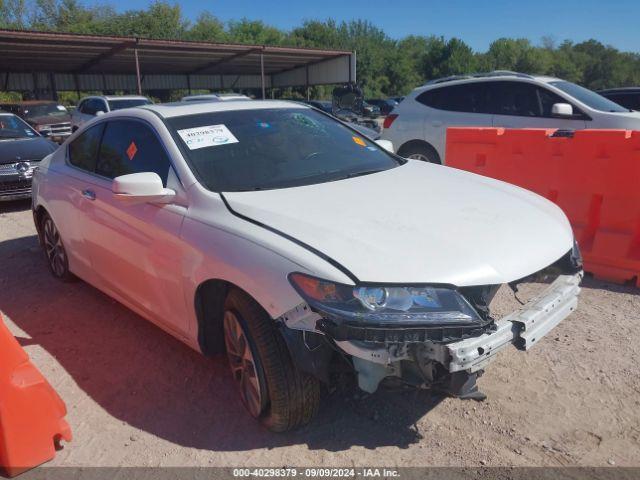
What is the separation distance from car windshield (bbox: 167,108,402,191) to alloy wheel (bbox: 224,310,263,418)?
2.47 feet

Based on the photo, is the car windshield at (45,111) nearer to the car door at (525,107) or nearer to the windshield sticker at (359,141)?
the car door at (525,107)

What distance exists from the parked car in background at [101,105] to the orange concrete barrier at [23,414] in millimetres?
14225

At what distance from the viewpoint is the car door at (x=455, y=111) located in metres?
7.65

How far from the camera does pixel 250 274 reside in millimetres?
2479

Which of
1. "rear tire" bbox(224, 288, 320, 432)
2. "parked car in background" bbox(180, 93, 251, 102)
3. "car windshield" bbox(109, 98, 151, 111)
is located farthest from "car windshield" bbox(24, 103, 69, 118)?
"rear tire" bbox(224, 288, 320, 432)

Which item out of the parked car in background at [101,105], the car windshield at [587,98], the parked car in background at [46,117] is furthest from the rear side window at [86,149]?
the parked car in background at [46,117]

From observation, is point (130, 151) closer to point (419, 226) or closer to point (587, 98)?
point (419, 226)

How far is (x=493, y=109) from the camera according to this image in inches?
297

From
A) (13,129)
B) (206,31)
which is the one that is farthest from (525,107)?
(206,31)

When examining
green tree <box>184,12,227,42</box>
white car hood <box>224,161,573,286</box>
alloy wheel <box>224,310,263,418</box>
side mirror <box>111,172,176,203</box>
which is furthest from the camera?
green tree <box>184,12,227,42</box>

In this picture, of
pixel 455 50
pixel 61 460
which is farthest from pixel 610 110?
pixel 455 50

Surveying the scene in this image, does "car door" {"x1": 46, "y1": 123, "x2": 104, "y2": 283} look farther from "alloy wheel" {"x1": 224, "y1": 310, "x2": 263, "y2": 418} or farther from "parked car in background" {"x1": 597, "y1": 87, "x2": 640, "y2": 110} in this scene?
"parked car in background" {"x1": 597, "y1": 87, "x2": 640, "y2": 110}

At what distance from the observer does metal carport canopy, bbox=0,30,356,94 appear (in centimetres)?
2131

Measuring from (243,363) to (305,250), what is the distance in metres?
0.78
